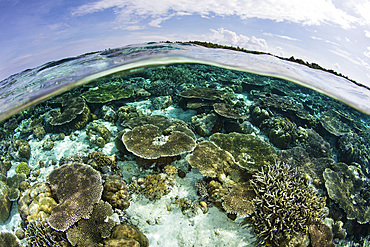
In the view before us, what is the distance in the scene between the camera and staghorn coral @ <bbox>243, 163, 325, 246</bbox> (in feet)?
11.7

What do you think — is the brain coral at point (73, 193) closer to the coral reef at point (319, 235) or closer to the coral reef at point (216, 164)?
the coral reef at point (216, 164)

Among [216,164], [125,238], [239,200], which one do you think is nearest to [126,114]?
[216,164]

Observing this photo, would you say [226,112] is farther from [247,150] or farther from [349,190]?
[349,190]

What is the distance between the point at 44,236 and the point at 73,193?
2.93 feet

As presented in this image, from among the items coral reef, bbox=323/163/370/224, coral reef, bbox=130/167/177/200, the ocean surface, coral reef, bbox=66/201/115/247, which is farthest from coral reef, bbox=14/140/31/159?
coral reef, bbox=323/163/370/224

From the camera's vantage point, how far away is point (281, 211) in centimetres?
367

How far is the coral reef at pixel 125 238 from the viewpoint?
3.14 metres

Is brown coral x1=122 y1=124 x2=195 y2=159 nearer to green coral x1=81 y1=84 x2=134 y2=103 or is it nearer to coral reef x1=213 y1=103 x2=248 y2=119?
coral reef x1=213 y1=103 x2=248 y2=119

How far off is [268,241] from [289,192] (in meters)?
1.22

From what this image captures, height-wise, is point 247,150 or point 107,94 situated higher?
point 247,150

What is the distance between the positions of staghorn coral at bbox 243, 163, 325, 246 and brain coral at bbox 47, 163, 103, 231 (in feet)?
12.4

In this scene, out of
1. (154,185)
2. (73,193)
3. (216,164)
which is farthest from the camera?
(216,164)

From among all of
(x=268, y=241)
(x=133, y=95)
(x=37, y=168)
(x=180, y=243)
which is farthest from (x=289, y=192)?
(x=133, y=95)

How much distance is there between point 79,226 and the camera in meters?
3.53
